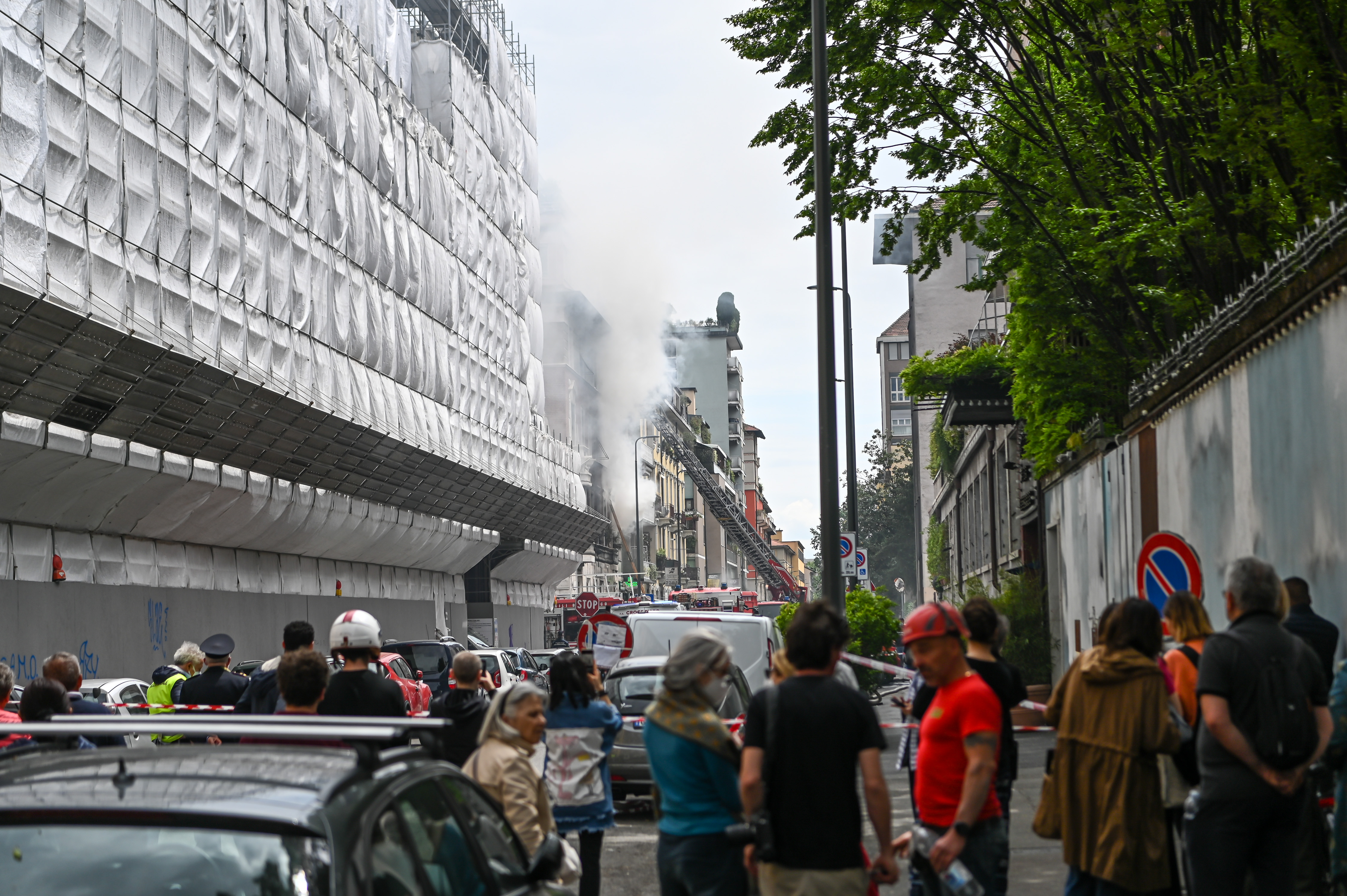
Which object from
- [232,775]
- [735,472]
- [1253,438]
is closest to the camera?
[232,775]

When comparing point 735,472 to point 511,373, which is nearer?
point 511,373

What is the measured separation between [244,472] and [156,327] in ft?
21.7

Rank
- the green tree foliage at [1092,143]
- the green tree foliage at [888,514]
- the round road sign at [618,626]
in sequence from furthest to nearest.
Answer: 1. the green tree foliage at [888,514]
2. the round road sign at [618,626]
3. the green tree foliage at [1092,143]

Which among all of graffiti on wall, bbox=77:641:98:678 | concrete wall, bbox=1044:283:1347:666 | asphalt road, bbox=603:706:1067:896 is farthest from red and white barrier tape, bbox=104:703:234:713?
graffiti on wall, bbox=77:641:98:678

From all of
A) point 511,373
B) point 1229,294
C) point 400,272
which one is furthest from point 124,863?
point 511,373

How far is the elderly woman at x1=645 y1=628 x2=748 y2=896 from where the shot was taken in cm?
526

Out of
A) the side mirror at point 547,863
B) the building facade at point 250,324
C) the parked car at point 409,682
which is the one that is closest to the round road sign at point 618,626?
the parked car at point 409,682

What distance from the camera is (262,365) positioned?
A: 28750mm

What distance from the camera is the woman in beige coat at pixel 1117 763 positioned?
546 cm

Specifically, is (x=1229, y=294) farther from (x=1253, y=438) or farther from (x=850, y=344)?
(x=850, y=344)

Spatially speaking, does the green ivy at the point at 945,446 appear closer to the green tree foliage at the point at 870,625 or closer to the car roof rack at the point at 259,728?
the green tree foliage at the point at 870,625

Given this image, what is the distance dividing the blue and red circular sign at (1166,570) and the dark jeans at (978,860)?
9.72 feet

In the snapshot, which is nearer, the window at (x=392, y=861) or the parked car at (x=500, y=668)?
the window at (x=392, y=861)

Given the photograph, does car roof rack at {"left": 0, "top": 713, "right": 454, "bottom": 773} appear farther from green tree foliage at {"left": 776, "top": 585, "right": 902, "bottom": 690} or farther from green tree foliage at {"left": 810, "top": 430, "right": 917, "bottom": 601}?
green tree foliage at {"left": 810, "top": 430, "right": 917, "bottom": 601}
